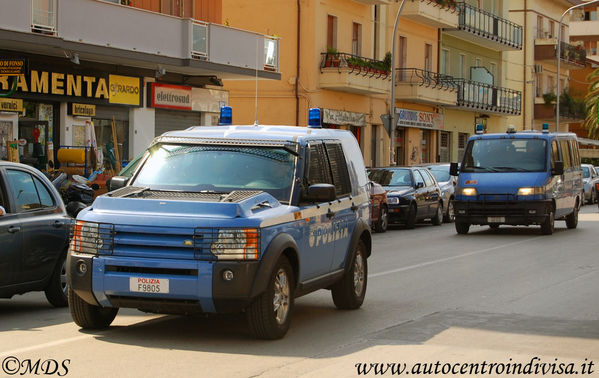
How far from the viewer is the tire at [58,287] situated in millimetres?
11328

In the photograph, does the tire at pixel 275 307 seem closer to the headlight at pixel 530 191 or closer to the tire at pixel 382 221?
the headlight at pixel 530 191

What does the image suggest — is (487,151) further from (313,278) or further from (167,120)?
(313,278)

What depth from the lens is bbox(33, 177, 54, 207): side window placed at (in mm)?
11438

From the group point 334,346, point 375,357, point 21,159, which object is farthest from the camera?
point 21,159

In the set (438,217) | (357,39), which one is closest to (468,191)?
(438,217)

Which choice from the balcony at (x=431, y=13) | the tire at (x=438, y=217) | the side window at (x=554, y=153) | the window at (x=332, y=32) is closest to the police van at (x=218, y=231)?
the side window at (x=554, y=153)

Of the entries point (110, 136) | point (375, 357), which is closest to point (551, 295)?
point (375, 357)

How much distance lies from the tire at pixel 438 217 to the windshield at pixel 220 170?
64.0ft

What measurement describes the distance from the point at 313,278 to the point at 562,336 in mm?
2392

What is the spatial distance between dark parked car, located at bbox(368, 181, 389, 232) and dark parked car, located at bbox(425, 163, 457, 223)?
4.77 metres

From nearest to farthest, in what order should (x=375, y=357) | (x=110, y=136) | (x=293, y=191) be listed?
(x=375, y=357)
(x=293, y=191)
(x=110, y=136)

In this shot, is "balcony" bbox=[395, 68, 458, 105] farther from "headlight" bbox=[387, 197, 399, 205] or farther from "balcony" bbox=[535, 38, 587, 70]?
"balcony" bbox=[535, 38, 587, 70]

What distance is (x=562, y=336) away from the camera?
A: 9.78 m

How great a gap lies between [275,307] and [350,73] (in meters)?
29.9
